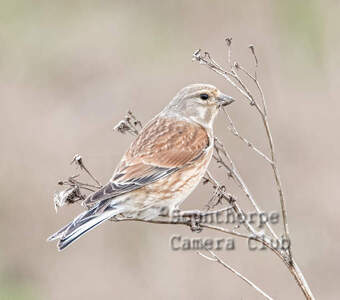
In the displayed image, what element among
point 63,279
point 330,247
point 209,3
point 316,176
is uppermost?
point 209,3

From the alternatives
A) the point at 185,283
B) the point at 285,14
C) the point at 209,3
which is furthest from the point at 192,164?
the point at 209,3

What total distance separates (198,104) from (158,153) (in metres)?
0.55

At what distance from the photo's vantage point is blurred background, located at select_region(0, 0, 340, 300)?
7.50 meters

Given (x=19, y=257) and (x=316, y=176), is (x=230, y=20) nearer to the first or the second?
(x=316, y=176)

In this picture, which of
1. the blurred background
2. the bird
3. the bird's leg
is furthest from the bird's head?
the blurred background

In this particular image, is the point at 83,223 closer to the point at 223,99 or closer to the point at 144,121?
the point at 223,99

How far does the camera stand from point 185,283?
7.38 meters

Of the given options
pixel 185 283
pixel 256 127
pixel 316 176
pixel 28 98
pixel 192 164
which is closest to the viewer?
pixel 192 164

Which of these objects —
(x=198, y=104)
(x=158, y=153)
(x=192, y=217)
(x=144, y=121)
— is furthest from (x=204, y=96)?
(x=144, y=121)

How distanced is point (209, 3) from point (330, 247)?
3.71m

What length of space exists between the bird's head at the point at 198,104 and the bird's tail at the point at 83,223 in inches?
39.4

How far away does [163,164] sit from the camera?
5031mm

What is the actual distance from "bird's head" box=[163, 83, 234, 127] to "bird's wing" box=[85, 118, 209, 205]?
0.08 metres

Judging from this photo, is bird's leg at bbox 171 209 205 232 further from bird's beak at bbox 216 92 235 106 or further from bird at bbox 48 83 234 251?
bird's beak at bbox 216 92 235 106
